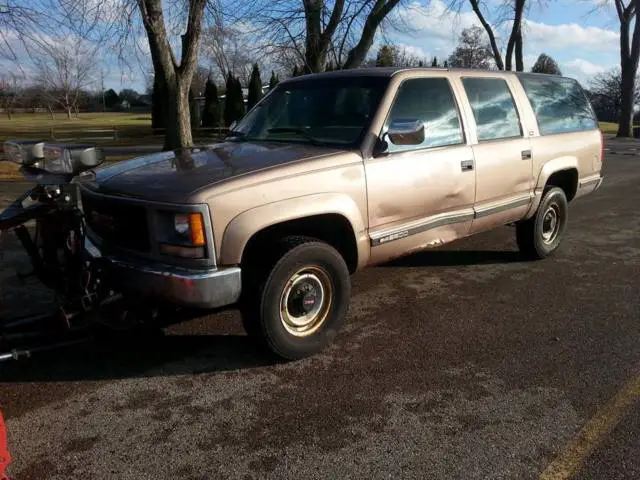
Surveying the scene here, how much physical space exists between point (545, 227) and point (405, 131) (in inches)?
125

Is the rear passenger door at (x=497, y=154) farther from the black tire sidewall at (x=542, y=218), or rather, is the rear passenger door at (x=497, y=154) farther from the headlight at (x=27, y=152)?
the headlight at (x=27, y=152)

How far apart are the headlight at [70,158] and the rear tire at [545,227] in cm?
430

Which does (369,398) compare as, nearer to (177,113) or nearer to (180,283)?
(180,283)

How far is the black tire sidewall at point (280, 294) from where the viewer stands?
356 cm

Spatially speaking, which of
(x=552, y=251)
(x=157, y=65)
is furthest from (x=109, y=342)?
(x=157, y=65)

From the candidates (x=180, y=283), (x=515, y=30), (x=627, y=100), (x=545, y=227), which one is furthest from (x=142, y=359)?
(x=627, y=100)

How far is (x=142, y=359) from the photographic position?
12.9 ft

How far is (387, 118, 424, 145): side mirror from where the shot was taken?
12.9 ft

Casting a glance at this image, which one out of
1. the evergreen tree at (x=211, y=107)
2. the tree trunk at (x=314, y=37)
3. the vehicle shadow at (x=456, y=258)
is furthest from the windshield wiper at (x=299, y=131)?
the evergreen tree at (x=211, y=107)

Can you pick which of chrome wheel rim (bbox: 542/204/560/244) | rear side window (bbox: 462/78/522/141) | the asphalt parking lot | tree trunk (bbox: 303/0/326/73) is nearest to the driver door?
rear side window (bbox: 462/78/522/141)

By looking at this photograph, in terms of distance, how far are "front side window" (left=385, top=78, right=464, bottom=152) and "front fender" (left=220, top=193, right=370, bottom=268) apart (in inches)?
26.3

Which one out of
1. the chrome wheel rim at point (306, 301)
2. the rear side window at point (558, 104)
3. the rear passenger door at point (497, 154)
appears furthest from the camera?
the rear side window at point (558, 104)

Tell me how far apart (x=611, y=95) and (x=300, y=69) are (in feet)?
205

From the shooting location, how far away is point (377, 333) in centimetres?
438
